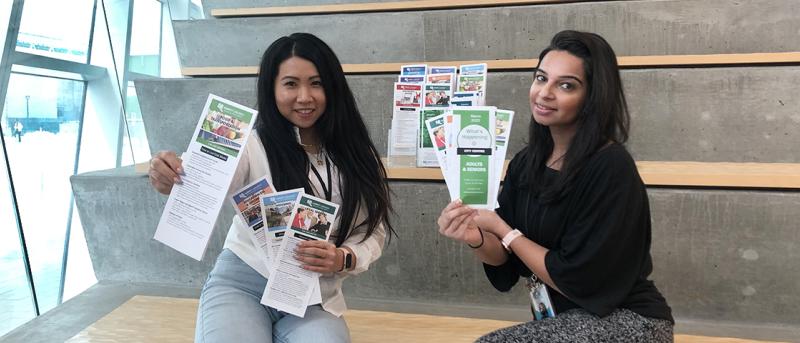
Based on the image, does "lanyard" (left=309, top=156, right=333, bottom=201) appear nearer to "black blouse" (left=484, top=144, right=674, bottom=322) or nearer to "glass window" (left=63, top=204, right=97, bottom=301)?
"black blouse" (left=484, top=144, right=674, bottom=322)

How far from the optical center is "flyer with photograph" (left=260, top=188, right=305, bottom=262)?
4.15 ft

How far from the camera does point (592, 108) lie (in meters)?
1.15

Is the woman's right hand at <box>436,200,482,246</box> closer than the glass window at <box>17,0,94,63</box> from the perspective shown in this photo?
Yes

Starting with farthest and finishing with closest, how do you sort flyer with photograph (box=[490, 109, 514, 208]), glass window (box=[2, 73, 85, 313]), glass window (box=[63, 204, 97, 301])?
glass window (box=[63, 204, 97, 301]) < glass window (box=[2, 73, 85, 313]) < flyer with photograph (box=[490, 109, 514, 208])

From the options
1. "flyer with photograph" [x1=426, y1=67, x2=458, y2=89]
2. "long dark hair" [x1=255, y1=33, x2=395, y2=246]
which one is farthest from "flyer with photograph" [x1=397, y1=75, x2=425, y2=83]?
"long dark hair" [x1=255, y1=33, x2=395, y2=246]

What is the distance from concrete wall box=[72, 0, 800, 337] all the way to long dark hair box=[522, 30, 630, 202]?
3.04ft

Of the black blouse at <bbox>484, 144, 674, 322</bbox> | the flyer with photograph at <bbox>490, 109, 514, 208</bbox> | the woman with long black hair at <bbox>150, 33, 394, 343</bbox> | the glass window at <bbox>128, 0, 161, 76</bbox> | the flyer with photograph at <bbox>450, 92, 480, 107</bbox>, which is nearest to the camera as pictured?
the black blouse at <bbox>484, 144, 674, 322</bbox>

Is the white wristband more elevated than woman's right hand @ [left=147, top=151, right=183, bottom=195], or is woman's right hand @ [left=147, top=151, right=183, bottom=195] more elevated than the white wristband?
woman's right hand @ [left=147, top=151, right=183, bottom=195]

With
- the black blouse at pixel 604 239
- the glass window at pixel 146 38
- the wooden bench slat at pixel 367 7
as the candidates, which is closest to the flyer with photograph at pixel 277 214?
the black blouse at pixel 604 239

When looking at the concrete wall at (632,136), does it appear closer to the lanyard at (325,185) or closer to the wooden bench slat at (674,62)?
the wooden bench slat at (674,62)

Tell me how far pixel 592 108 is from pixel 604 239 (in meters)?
0.27

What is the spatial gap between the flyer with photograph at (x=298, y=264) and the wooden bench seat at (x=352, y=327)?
0.28 meters

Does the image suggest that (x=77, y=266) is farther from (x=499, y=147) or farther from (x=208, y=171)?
(x=499, y=147)

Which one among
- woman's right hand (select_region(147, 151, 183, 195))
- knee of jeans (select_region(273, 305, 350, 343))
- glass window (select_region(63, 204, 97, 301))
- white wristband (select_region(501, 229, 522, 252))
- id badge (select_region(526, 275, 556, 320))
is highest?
woman's right hand (select_region(147, 151, 183, 195))
